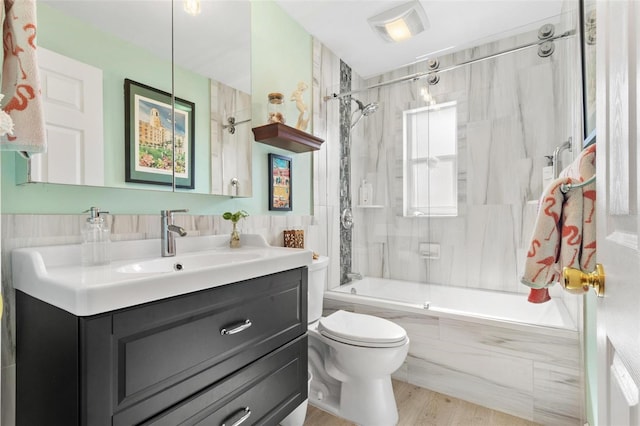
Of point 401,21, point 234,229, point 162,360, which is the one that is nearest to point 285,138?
point 234,229

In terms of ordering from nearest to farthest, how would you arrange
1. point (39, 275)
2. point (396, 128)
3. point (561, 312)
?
point (39, 275), point (561, 312), point (396, 128)

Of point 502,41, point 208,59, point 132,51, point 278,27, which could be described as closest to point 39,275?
point 132,51

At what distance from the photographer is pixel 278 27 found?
2045 millimetres

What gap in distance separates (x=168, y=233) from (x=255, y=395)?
71 cm

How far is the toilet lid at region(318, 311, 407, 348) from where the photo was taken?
4.96 ft

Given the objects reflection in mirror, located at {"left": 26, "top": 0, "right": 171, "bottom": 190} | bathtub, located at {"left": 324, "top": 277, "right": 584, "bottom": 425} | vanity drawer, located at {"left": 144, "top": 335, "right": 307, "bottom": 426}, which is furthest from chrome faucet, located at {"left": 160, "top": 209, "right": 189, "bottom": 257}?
bathtub, located at {"left": 324, "top": 277, "right": 584, "bottom": 425}

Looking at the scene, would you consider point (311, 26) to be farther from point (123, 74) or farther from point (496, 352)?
point (496, 352)

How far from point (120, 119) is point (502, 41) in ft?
8.76

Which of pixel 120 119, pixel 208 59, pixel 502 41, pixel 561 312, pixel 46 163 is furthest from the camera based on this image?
pixel 502 41

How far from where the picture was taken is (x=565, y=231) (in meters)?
0.87

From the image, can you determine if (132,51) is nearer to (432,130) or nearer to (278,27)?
(278,27)

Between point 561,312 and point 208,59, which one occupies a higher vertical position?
point 208,59

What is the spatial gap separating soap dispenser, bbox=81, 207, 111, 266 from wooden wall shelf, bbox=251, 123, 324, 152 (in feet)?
3.11

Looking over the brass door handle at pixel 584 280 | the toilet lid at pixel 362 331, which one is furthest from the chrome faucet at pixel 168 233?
the brass door handle at pixel 584 280
